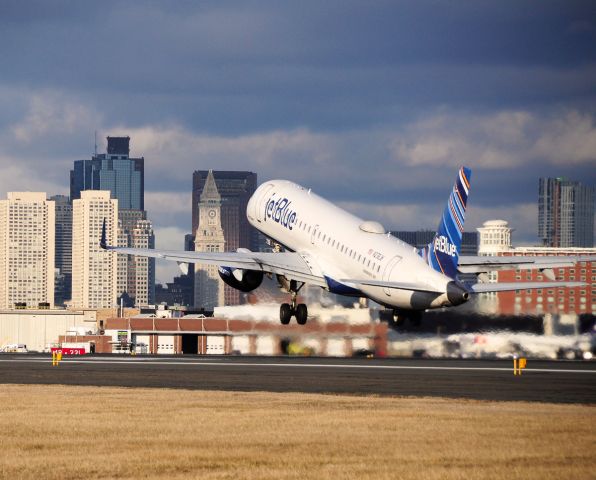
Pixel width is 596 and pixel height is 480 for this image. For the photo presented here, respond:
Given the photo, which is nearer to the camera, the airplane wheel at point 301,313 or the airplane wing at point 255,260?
the airplane wing at point 255,260

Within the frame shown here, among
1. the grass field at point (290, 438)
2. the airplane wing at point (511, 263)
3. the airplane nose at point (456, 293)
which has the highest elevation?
the airplane wing at point (511, 263)

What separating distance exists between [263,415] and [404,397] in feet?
31.5

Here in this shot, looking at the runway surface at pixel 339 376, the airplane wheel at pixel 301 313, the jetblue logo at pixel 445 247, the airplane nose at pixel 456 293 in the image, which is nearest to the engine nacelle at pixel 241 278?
the airplane wheel at pixel 301 313

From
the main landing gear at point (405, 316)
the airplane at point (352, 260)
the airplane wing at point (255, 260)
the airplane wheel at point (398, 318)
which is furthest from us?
the airplane wing at point (255, 260)

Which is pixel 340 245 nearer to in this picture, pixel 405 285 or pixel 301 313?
pixel 301 313

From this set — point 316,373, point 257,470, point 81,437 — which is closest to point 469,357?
point 316,373

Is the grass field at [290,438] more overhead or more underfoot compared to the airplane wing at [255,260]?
more underfoot

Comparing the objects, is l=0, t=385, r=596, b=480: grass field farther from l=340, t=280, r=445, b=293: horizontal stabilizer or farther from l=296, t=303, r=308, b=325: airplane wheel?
l=296, t=303, r=308, b=325: airplane wheel

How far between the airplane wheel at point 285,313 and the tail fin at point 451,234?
13933 mm

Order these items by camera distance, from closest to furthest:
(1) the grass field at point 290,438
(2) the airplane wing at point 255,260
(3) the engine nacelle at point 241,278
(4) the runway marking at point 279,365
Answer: (1) the grass field at point 290,438, (4) the runway marking at point 279,365, (2) the airplane wing at point 255,260, (3) the engine nacelle at point 241,278

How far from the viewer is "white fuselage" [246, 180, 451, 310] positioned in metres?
80.6

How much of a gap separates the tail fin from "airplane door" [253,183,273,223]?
17647 mm

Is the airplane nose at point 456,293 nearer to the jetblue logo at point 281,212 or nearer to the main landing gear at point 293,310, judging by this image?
the main landing gear at point 293,310

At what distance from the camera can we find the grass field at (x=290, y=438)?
1447 inches
